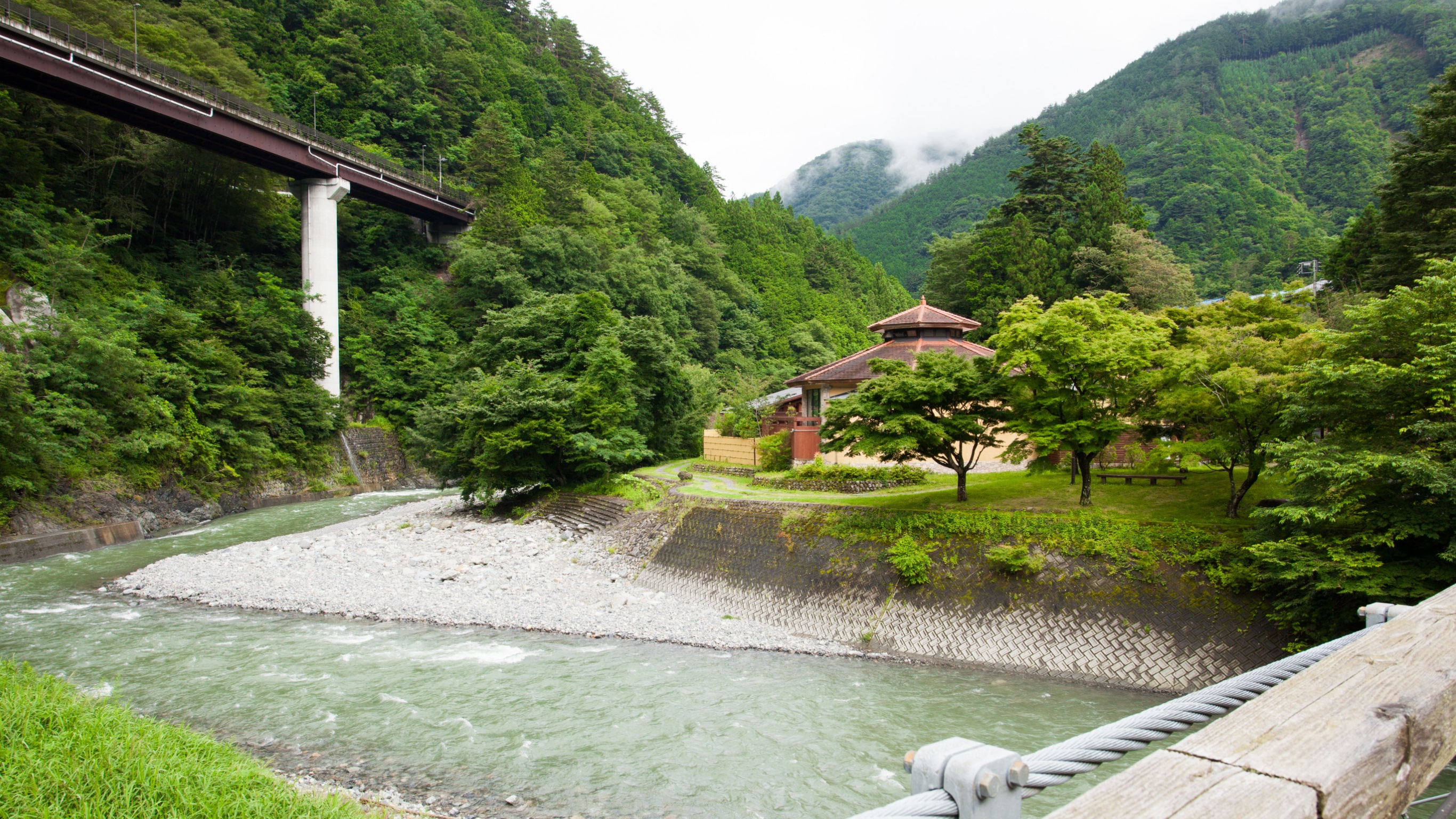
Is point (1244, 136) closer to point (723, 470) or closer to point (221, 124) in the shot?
point (723, 470)

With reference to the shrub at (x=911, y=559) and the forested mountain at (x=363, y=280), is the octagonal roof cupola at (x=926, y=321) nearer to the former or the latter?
the forested mountain at (x=363, y=280)

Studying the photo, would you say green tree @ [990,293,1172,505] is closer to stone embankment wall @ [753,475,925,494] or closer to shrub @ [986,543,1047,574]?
shrub @ [986,543,1047,574]

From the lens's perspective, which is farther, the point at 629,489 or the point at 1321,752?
the point at 629,489

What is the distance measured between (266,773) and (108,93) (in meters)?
32.6

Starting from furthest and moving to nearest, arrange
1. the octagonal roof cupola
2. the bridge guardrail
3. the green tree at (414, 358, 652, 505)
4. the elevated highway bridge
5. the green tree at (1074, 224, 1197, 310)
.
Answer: the green tree at (1074, 224, 1197, 310) < the octagonal roof cupola < the green tree at (414, 358, 652, 505) < the elevated highway bridge < the bridge guardrail

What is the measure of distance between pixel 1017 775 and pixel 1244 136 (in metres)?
96.0

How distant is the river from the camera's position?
33.4 ft

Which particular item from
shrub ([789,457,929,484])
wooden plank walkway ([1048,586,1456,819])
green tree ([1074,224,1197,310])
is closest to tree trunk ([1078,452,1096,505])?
shrub ([789,457,929,484])

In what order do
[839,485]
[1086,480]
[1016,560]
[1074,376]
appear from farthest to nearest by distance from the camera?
1. [839,485]
2. [1086,480]
3. [1074,376]
4. [1016,560]

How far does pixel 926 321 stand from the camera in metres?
30.3

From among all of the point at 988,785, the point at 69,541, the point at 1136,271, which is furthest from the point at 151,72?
the point at 1136,271

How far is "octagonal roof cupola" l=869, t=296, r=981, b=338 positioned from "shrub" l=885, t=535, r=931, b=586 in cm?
1511

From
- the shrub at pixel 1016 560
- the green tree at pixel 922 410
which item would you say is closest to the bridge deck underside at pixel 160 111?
the green tree at pixel 922 410

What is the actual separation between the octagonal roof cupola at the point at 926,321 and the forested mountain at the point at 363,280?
10.6m
